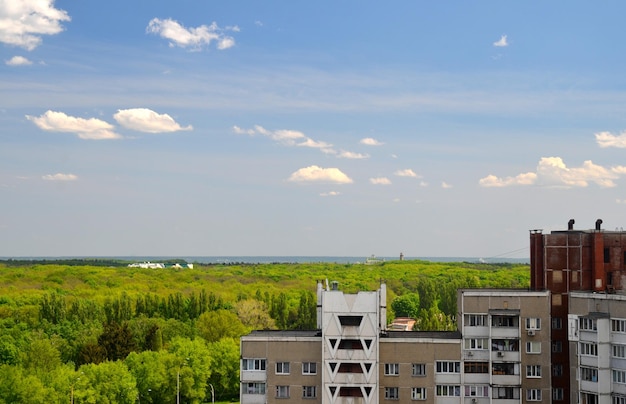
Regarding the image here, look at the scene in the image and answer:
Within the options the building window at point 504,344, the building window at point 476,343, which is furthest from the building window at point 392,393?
the building window at point 504,344

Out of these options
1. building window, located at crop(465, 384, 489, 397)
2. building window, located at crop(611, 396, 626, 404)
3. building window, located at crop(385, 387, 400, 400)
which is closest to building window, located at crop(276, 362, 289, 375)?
building window, located at crop(385, 387, 400, 400)

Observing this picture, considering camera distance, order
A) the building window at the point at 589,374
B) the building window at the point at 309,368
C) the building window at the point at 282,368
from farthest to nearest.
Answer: the building window at the point at 282,368 → the building window at the point at 309,368 → the building window at the point at 589,374

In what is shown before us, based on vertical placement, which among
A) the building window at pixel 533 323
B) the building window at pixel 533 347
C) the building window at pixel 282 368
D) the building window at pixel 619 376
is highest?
the building window at pixel 533 323

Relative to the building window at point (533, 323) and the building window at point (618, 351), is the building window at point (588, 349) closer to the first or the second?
the building window at point (618, 351)

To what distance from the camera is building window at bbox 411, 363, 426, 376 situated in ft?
236

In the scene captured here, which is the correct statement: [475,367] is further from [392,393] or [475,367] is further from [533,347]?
[392,393]

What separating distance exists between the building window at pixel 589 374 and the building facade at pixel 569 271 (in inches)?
127

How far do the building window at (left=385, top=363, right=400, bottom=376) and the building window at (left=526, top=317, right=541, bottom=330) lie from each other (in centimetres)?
1248

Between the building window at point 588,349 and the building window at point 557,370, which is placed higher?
the building window at point 588,349

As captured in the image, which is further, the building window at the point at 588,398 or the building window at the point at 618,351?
the building window at the point at 588,398

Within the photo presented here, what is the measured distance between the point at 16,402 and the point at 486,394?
59175 millimetres

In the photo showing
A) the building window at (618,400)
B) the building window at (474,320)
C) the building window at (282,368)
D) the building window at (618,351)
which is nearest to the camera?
the building window at (618,400)

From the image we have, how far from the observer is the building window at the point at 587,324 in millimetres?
67438

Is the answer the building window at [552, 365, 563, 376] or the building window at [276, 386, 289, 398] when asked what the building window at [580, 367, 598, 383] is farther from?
the building window at [276, 386, 289, 398]
